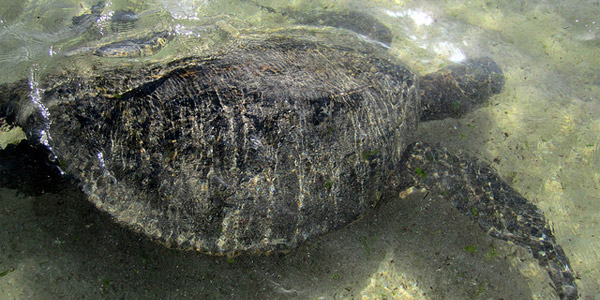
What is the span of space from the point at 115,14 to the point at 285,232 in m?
4.31

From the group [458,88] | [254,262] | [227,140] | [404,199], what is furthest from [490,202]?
[227,140]

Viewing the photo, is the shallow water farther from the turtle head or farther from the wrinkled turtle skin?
the wrinkled turtle skin

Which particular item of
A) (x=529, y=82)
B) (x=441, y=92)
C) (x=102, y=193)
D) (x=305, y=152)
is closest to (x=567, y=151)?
(x=529, y=82)

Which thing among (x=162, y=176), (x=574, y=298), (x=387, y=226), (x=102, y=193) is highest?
(x=162, y=176)

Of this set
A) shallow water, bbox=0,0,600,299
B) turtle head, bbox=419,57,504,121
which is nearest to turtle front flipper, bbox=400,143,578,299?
shallow water, bbox=0,0,600,299

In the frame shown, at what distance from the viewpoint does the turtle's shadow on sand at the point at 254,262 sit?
2.94 m

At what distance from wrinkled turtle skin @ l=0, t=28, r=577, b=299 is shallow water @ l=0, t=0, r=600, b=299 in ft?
1.75

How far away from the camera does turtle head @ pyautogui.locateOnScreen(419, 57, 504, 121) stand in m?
4.19

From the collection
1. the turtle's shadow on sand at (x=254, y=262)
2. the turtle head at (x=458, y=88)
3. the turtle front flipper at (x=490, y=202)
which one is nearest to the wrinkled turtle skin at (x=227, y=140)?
the turtle's shadow on sand at (x=254, y=262)

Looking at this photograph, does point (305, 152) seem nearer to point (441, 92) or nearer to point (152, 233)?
point (152, 233)

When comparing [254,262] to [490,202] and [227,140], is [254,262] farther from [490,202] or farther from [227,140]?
[490,202]

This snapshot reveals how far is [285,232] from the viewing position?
2861 millimetres

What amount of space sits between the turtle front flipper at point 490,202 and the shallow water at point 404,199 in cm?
15

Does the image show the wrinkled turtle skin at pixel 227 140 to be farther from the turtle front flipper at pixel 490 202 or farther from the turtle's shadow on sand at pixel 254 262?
the turtle front flipper at pixel 490 202
